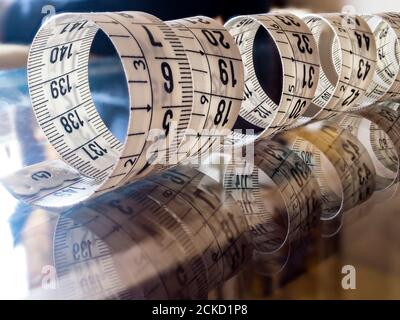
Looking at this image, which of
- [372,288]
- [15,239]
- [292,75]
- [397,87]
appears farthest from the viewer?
[397,87]

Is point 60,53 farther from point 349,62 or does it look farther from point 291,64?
point 349,62

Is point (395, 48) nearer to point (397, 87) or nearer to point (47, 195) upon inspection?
point (397, 87)

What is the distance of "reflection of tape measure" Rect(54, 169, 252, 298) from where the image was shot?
58cm

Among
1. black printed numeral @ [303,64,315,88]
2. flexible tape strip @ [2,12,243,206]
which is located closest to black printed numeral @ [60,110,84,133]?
flexible tape strip @ [2,12,243,206]

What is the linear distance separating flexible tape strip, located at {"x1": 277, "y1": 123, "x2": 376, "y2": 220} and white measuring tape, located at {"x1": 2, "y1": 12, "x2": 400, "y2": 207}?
6 centimetres

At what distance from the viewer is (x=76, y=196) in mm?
807

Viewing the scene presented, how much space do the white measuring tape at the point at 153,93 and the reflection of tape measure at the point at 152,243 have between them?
6cm

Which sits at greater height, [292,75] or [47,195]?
[292,75]

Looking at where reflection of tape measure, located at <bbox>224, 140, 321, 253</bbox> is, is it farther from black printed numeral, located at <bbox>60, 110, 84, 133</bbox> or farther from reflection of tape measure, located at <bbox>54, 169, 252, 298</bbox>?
black printed numeral, located at <bbox>60, 110, 84, 133</bbox>

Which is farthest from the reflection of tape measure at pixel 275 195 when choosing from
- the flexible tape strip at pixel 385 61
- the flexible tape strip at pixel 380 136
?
the flexible tape strip at pixel 385 61

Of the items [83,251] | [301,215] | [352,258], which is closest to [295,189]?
A: [301,215]

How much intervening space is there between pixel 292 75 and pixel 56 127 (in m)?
0.45

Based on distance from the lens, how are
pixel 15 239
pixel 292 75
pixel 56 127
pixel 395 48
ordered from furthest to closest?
pixel 395 48 → pixel 292 75 → pixel 56 127 → pixel 15 239

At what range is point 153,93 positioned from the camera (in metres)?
0.76
